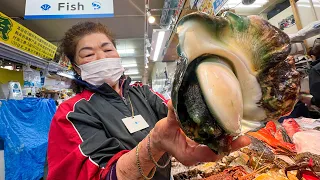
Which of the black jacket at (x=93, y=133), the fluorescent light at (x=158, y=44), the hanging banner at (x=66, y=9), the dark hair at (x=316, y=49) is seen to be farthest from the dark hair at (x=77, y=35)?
the fluorescent light at (x=158, y=44)

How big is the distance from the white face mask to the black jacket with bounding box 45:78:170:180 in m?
0.10

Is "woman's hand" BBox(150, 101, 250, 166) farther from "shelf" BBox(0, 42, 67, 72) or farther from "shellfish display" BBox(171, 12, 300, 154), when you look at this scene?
"shelf" BBox(0, 42, 67, 72)

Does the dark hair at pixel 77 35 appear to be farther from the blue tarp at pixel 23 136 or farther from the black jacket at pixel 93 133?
the blue tarp at pixel 23 136

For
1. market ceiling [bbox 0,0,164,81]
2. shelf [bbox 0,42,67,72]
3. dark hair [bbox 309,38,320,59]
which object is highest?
market ceiling [bbox 0,0,164,81]

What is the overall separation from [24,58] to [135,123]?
3.49 m

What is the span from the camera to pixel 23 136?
3.10 meters

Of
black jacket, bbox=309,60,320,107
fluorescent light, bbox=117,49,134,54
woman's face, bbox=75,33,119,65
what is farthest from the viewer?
fluorescent light, bbox=117,49,134,54

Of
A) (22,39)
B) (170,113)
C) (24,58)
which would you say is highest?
(22,39)

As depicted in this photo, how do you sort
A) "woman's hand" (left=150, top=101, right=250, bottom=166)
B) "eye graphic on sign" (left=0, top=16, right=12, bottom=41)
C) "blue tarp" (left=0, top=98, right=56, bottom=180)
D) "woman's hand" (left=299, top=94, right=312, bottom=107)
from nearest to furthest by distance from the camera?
"woman's hand" (left=150, top=101, right=250, bottom=166)
"woman's hand" (left=299, top=94, right=312, bottom=107)
"eye graphic on sign" (left=0, top=16, right=12, bottom=41)
"blue tarp" (left=0, top=98, right=56, bottom=180)

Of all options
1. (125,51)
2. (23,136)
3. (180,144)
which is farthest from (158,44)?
(125,51)

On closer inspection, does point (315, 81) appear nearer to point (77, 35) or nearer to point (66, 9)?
point (77, 35)

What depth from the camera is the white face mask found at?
1.05m

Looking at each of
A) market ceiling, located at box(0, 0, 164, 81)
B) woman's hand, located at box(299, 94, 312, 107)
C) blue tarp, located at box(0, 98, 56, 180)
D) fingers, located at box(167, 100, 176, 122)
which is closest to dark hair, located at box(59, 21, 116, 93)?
fingers, located at box(167, 100, 176, 122)

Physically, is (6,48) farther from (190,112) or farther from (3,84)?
(190,112)
